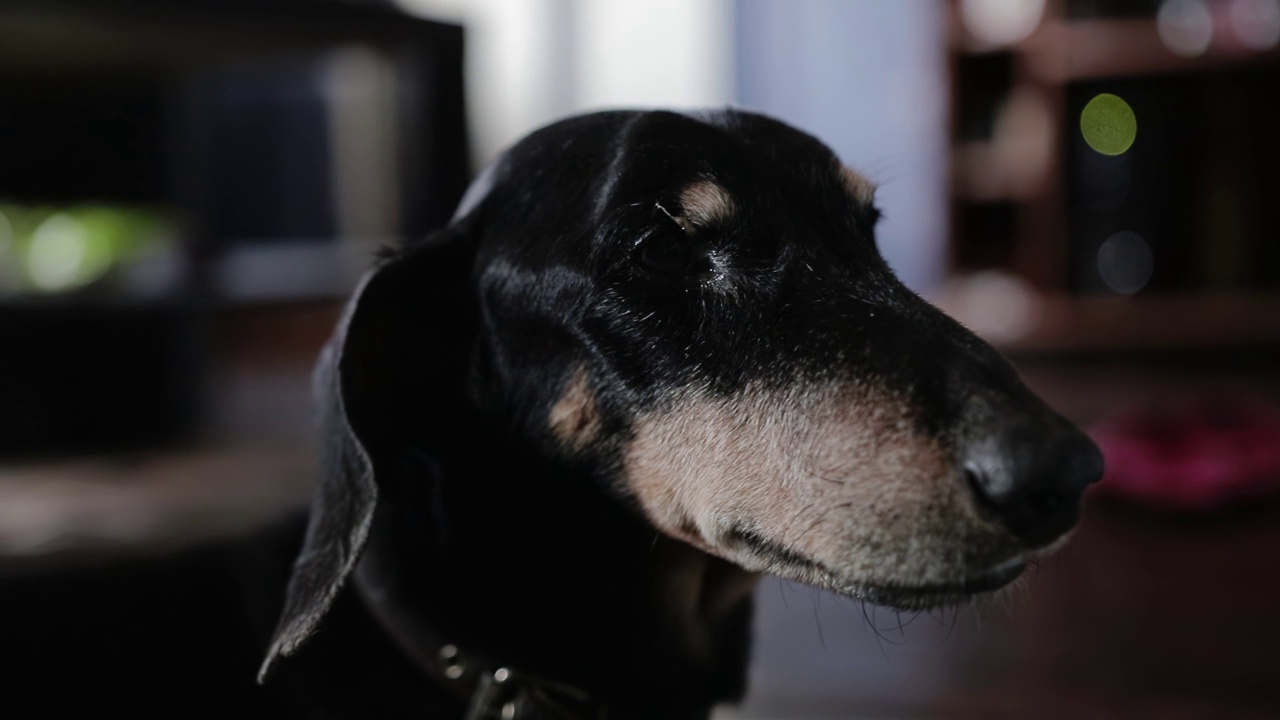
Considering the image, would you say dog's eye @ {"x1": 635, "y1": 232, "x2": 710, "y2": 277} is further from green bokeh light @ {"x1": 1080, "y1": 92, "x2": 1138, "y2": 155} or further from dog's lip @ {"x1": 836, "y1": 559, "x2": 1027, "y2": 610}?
green bokeh light @ {"x1": 1080, "y1": 92, "x2": 1138, "y2": 155}

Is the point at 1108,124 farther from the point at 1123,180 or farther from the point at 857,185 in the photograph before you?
the point at 857,185

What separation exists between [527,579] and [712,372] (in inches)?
11.4

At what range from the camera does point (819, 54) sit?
446cm

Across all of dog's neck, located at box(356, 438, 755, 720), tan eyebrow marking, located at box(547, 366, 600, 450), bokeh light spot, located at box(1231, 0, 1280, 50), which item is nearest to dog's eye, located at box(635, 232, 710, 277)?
tan eyebrow marking, located at box(547, 366, 600, 450)

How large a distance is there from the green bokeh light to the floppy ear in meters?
3.53

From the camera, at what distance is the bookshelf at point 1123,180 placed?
12.6 ft

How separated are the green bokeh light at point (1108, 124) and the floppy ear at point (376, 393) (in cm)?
353

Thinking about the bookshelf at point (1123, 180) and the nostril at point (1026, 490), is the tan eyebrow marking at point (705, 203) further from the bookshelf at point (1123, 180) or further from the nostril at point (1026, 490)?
the bookshelf at point (1123, 180)

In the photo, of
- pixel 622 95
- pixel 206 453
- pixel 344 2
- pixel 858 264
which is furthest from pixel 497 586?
pixel 622 95

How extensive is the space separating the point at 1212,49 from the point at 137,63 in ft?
11.7

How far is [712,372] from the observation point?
905mm

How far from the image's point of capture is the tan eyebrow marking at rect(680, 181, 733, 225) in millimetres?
917

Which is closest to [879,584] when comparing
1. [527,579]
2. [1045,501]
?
[1045,501]

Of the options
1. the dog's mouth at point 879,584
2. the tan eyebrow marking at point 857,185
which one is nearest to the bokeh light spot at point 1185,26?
the tan eyebrow marking at point 857,185
